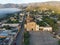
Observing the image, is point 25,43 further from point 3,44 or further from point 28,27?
point 28,27

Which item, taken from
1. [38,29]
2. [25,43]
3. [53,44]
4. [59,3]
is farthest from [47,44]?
[59,3]

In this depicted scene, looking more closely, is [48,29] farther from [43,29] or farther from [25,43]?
[25,43]

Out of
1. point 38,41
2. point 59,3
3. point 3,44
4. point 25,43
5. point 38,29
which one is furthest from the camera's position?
point 59,3

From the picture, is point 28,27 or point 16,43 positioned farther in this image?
point 28,27

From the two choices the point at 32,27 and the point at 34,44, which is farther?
the point at 32,27

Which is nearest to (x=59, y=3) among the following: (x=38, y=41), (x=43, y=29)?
(x=43, y=29)

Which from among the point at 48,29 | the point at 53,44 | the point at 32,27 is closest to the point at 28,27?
the point at 32,27

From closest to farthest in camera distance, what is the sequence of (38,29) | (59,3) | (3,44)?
(3,44) → (38,29) → (59,3)

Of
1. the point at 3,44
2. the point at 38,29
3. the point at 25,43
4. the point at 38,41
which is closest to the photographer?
the point at 3,44

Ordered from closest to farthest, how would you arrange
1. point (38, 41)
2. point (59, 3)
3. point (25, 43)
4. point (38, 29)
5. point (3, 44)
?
point (3, 44) < point (25, 43) < point (38, 41) < point (38, 29) < point (59, 3)
